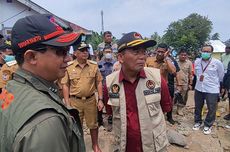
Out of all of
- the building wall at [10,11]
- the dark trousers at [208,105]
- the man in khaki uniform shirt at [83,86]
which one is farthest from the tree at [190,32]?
the man in khaki uniform shirt at [83,86]

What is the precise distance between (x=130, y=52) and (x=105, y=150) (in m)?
2.53

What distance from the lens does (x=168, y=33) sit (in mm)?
22562

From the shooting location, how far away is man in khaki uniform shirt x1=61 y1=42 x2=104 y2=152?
3.88 metres

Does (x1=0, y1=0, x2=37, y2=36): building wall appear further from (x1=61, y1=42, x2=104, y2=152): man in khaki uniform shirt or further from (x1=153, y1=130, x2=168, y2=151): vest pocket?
(x1=153, y1=130, x2=168, y2=151): vest pocket

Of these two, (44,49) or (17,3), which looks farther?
(17,3)

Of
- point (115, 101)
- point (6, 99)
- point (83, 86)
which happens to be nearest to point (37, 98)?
point (6, 99)

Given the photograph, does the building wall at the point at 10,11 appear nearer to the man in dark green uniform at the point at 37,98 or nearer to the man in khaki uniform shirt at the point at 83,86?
the man in khaki uniform shirt at the point at 83,86

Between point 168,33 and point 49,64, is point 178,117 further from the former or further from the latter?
point 168,33

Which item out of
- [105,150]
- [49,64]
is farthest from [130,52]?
[105,150]

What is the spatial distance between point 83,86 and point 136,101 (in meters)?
1.67

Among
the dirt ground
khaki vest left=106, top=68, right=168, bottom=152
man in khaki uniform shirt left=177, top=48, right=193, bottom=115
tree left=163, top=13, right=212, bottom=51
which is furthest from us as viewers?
tree left=163, top=13, right=212, bottom=51

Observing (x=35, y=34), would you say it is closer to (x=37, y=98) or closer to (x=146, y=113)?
(x=37, y=98)

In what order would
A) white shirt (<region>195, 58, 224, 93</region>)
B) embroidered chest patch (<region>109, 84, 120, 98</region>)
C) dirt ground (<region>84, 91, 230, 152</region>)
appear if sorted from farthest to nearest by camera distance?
1. white shirt (<region>195, 58, 224, 93</region>)
2. dirt ground (<region>84, 91, 230, 152</region>)
3. embroidered chest patch (<region>109, 84, 120, 98</region>)

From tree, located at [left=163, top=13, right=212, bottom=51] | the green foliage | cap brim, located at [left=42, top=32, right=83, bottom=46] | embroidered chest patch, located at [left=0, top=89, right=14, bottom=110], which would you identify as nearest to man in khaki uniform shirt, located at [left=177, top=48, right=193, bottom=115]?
cap brim, located at [left=42, top=32, right=83, bottom=46]
